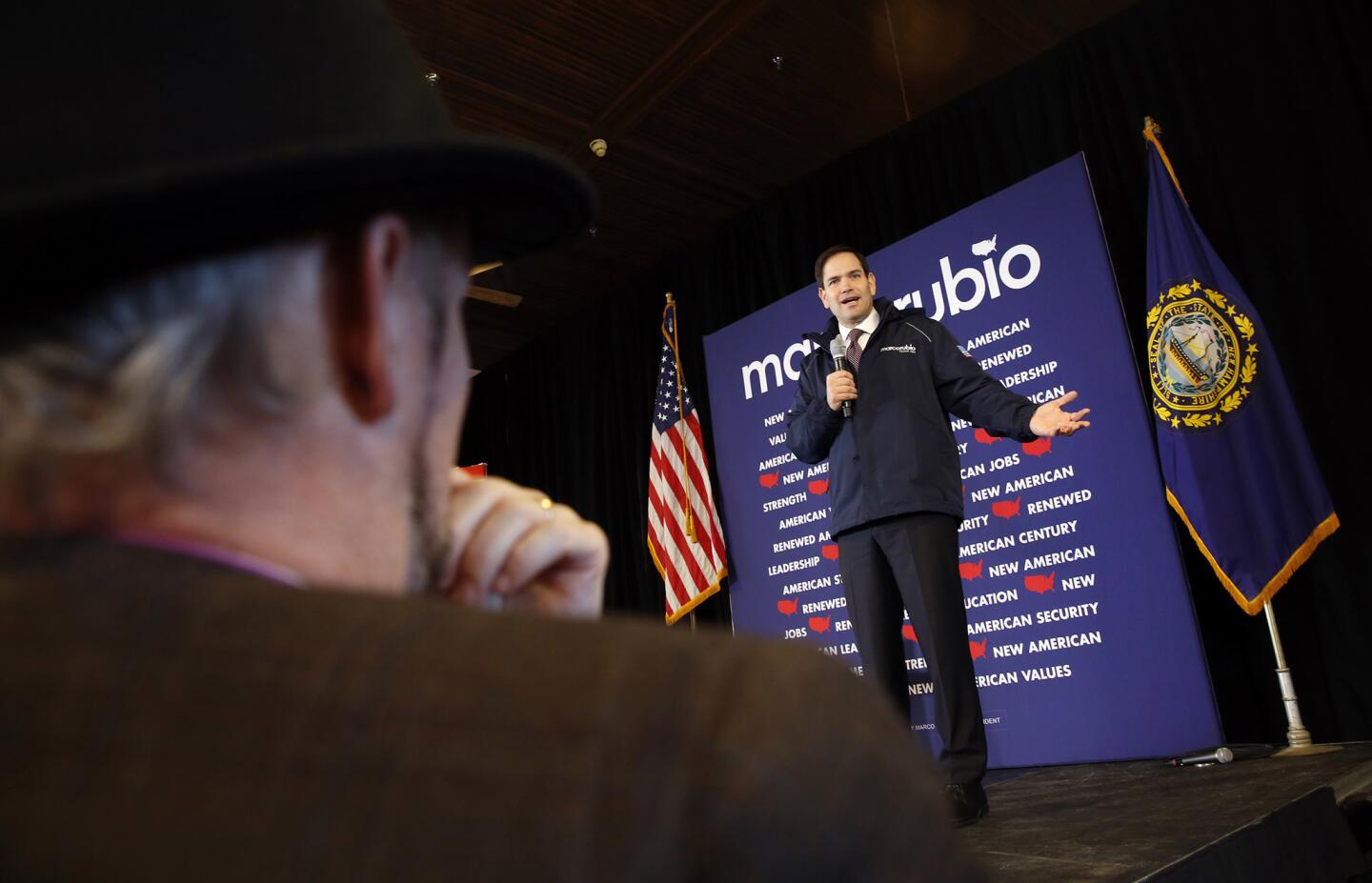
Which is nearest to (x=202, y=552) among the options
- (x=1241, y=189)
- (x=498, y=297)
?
(x=1241, y=189)

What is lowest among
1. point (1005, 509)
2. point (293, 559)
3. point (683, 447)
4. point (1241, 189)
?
point (293, 559)

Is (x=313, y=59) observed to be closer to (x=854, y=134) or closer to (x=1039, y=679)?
(x=1039, y=679)

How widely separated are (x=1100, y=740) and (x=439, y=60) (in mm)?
3761

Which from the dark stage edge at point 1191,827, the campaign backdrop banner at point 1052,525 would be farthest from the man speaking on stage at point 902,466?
the campaign backdrop banner at point 1052,525

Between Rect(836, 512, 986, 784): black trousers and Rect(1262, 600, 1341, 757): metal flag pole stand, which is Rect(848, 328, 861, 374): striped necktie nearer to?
Rect(836, 512, 986, 784): black trousers

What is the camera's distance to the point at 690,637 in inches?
10.6

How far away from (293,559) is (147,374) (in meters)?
0.08

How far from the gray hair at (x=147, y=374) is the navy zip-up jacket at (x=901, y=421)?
1.94 metres

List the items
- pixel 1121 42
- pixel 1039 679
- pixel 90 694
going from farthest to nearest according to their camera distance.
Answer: pixel 1121 42, pixel 1039 679, pixel 90 694

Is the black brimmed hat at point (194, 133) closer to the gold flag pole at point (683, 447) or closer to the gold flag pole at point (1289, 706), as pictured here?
the gold flag pole at point (1289, 706)

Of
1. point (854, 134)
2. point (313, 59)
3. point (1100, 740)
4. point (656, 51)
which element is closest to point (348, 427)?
point (313, 59)

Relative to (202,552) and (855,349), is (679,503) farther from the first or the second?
(202,552)

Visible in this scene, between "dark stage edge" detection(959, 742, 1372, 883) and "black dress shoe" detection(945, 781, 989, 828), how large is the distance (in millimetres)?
32

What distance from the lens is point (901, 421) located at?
225 centimetres
